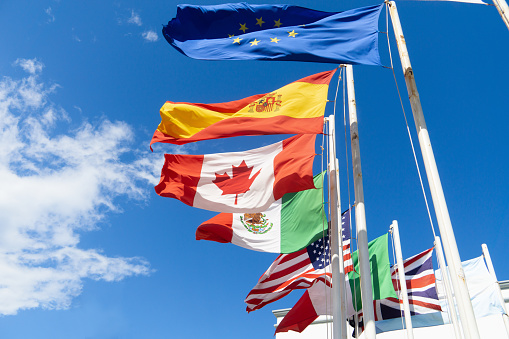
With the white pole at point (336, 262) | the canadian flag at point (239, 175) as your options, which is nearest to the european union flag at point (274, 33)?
the canadian flag at point (239, 175)

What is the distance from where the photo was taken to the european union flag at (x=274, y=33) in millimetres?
7156

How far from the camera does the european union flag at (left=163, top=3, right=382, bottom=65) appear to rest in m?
7.16

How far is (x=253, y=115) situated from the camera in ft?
29.3

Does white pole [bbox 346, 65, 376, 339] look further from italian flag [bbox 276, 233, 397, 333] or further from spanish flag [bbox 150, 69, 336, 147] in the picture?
italian flag [bbox 276, 233, 397, 333]

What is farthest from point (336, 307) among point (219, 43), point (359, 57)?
point (219, 43)

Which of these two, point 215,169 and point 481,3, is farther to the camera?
point 215,169

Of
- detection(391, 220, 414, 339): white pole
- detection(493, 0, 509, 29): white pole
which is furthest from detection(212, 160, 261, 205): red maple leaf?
detection(391, 220, 414, 339): white pole

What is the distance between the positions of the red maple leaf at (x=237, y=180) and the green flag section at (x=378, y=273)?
18.2ft

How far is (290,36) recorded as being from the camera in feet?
25.8

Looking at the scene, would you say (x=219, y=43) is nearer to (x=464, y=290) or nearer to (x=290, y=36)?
(x=290, y=36)

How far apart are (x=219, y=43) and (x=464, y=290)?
5.99 m

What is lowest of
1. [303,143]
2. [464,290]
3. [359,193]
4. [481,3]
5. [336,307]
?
[464,290]

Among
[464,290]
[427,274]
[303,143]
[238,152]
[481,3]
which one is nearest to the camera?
[464,290]

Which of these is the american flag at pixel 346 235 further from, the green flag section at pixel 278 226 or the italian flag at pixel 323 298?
the green flag section at pixel 278 226
